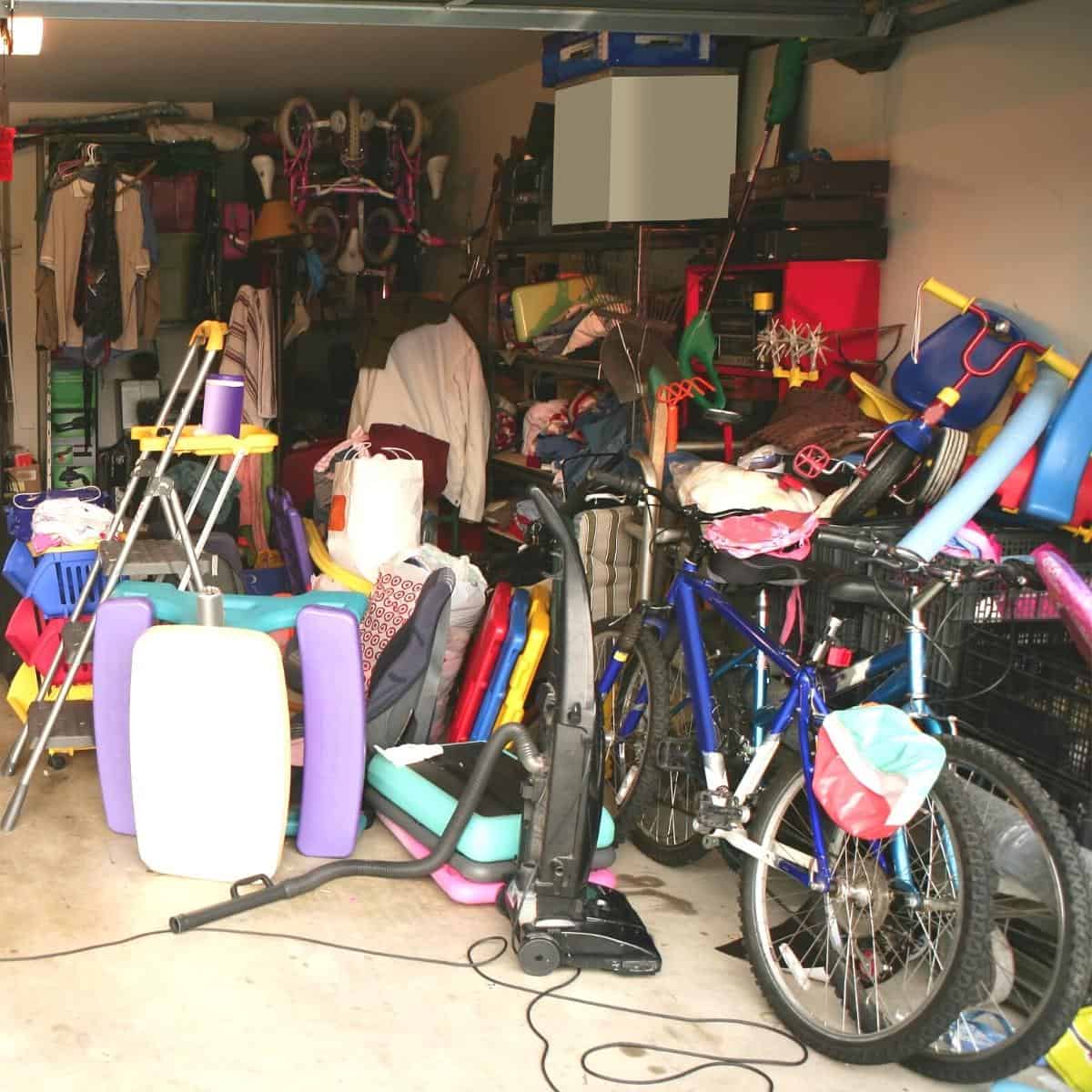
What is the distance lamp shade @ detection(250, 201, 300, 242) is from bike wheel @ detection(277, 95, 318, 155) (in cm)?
29

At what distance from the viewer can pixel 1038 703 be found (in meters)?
2.94

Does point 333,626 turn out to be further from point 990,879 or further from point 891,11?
point 891,11

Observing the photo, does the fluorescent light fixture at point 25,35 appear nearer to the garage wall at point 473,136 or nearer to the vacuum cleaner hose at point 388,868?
the vacuum cleaner hose at point 388,868

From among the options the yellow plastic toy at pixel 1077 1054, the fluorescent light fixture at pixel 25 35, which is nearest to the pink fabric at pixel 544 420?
the fluorescent light fixture at pixel 25 35

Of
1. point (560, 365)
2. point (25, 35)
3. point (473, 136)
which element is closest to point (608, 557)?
point (560, 365)

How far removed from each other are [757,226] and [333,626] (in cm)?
186

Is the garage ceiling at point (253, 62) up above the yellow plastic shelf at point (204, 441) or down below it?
above

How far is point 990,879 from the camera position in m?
2.54

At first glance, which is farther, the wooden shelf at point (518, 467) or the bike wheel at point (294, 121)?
the bike wheel at point (294, 121)

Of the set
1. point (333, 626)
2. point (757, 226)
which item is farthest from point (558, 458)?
point (333, 626)

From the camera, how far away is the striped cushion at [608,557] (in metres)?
4.51

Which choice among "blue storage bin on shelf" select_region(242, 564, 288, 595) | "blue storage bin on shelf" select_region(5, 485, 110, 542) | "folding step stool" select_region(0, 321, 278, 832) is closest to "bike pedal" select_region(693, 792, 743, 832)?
"folding step stool" select_region(0, 321, 278, 832)

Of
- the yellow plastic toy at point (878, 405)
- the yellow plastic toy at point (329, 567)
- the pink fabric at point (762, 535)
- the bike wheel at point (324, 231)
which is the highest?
the bike wheel at point (324, 231)

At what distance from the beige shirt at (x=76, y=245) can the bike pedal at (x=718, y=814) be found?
514cm
